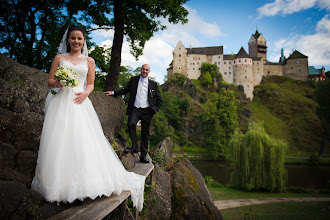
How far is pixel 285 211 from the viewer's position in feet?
60.5

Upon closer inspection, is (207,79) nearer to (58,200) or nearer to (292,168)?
(292,168)

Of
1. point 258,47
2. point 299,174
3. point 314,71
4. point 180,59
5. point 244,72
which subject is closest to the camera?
point 299,174

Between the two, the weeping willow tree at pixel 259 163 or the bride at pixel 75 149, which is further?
the weeping willow tree at pixel 259 163

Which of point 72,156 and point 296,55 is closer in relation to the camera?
point 72,156

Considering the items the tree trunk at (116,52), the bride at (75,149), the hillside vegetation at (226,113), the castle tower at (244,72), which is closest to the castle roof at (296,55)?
the hillside vegetation at (226,113)

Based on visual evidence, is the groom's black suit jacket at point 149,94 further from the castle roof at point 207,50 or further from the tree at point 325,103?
the castle roof at point 207,50

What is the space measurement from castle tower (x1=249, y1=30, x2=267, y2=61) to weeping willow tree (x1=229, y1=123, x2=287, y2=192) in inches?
3173

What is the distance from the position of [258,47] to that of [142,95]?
345 ft

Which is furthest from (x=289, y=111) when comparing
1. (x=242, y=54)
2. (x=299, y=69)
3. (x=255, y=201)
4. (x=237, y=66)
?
(x=255, y=201)

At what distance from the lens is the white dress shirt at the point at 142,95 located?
634 cm

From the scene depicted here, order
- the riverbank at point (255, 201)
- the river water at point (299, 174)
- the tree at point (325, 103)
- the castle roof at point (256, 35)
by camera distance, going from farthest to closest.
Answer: the castle roof at point (256, 35)
the tree at point (325, 103)
the river water at point (299, 174)
the riverbank at point (255, 201)

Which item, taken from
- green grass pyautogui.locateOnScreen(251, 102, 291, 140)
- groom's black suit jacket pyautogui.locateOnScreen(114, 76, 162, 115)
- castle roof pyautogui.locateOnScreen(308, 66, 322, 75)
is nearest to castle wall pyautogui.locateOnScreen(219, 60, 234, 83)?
green grass pyautogui.locateOnScreen(251, 102, 291, 140)

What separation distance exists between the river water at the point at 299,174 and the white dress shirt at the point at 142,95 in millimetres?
29333

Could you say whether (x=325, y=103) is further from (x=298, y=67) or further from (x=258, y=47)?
(x=258, y=47)
